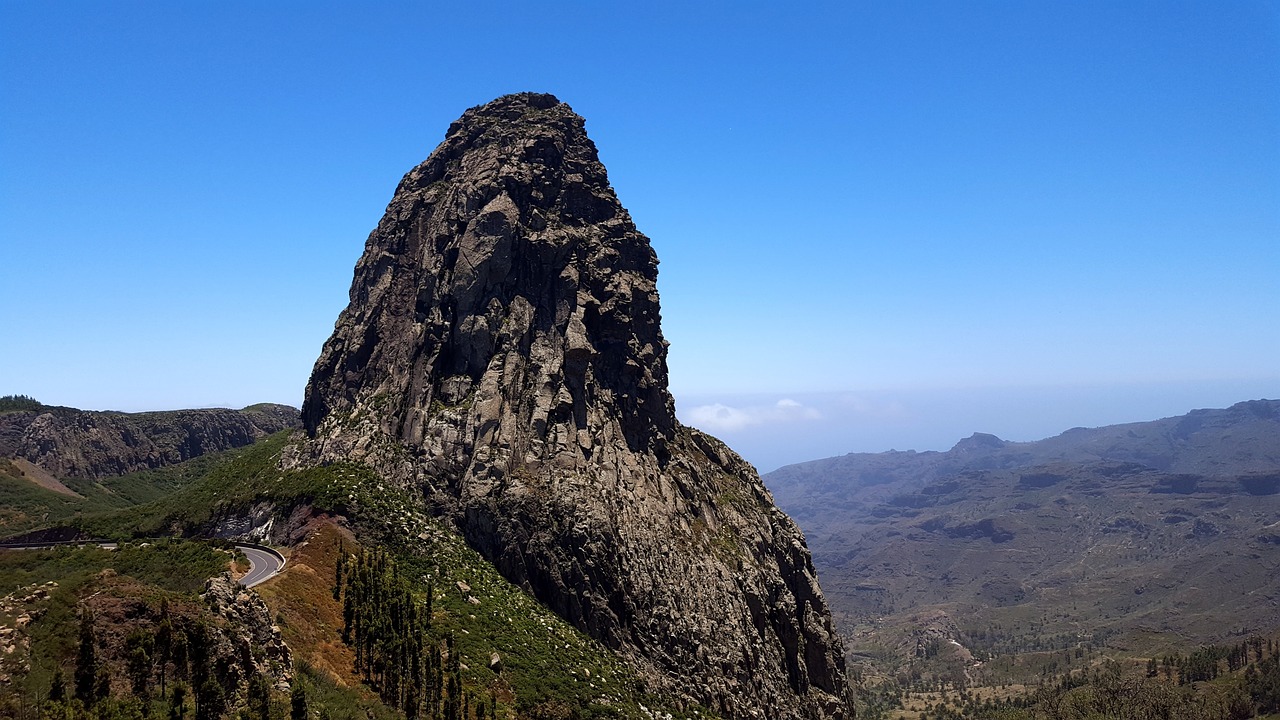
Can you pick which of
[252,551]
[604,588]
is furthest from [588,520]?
[252,551]

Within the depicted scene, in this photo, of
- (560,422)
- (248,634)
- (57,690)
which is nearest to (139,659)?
(57,690)

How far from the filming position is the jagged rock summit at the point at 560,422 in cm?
10719

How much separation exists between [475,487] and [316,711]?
53.0m

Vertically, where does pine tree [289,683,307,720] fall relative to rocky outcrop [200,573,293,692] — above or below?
below

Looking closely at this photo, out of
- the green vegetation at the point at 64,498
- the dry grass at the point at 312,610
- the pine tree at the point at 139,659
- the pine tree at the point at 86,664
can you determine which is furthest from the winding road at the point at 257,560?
the pine tree at the point at 86,664

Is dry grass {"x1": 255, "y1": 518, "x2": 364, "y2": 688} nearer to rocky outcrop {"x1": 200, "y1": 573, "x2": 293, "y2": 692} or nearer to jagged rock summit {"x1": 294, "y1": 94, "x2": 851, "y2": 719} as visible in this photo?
rocky outcrop {"x1": 200, "y1": 573, "x2": 293, "y2": 692}

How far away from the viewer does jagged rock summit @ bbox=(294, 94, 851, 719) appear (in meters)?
107

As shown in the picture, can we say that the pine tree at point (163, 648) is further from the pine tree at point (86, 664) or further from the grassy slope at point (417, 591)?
the grassy slope at point (417, 591)

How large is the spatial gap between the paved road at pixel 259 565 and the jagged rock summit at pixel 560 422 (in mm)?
21197

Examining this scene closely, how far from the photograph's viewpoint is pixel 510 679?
84062mm

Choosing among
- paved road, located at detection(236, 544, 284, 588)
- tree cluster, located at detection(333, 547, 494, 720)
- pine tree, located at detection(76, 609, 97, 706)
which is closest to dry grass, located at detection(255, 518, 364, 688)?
tree cluster, located at detection(333, 547, 494, 720)

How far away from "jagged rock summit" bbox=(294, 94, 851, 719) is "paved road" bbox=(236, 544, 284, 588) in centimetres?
2120

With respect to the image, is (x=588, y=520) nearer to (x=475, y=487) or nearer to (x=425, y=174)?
(x=475, y=487)

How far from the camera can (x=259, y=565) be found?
87562 mm
